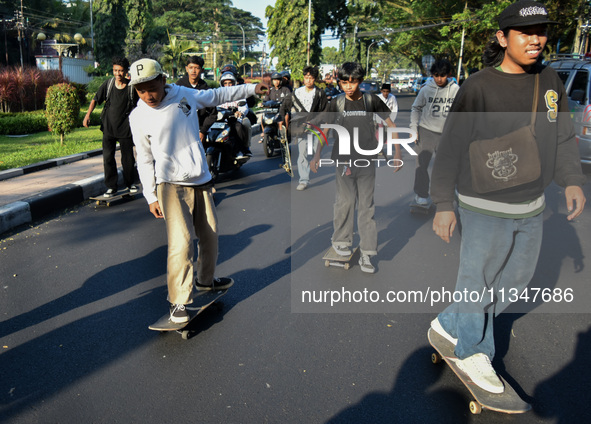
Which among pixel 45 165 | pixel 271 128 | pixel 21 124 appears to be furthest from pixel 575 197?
pixel 21 124

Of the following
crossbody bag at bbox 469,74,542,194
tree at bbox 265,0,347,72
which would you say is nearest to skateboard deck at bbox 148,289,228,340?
crossbody bag at bbox 469,74,542,194

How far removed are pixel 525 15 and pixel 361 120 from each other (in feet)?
7.60

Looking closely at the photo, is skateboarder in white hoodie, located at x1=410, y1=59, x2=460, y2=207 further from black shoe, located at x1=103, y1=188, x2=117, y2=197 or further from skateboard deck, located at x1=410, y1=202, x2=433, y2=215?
black shoe, located at x1=103, y1=188, x2=117, y2=197

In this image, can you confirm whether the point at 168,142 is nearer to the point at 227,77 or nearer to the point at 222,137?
the point at 227,77

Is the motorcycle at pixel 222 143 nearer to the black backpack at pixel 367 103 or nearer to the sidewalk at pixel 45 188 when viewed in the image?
the sidewalk at pixel 45 188

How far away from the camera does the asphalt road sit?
2.74 m

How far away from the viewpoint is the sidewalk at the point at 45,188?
6.20 meters

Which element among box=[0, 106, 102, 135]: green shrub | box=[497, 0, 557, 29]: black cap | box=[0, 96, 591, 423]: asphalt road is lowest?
box=[0, 96, 591, 423]: asphalt road

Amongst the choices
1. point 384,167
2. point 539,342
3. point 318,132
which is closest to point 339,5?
point 384,167

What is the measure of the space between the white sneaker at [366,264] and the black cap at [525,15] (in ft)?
8.47

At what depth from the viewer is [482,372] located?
9.02 feet

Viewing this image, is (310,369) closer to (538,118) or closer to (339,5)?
(538,118)

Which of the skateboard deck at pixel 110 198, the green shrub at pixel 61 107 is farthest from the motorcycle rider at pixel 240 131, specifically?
the green shrub at pixel 61 107

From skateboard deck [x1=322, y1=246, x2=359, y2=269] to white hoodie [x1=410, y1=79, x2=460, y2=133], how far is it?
2451mm
